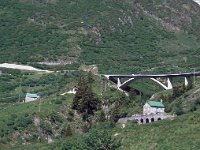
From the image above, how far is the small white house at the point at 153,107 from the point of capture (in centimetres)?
9920

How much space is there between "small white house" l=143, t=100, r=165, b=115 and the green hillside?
110 cm

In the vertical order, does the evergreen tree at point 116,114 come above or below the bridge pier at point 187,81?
below

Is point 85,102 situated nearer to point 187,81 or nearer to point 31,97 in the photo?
point 31,97

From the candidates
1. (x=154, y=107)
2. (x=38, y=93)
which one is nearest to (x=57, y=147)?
(x=154, y=107)

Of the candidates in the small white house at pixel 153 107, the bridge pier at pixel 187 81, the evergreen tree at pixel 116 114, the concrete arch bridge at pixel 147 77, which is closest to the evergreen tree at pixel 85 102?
the evergreen tree at pixel 116 114

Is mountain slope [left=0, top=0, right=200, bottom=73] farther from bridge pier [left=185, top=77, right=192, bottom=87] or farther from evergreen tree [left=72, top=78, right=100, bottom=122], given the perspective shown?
evergreen tree [left=72, top=78, right=100, bottom=122]

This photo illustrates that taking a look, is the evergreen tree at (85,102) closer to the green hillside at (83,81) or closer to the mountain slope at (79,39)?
the green hillside at (83,81)

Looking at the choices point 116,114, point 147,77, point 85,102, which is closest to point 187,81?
point 147,77

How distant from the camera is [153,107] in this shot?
329 feet

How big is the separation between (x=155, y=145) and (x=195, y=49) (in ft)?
403

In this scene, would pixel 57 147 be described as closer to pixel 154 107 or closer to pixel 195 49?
pixel 154 107

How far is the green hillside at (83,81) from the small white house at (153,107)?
3.62 feet

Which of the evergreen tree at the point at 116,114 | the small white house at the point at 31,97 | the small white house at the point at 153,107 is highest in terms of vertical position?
the small white house at the point at 153,107

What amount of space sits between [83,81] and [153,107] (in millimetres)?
11050
